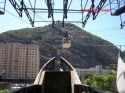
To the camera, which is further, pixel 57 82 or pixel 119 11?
pixel 119 11

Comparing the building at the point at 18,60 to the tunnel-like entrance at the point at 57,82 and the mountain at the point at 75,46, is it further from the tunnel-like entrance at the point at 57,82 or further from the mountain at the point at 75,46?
the tunnel-like entrance at the point at 57,82

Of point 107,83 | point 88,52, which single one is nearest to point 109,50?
point 88,52

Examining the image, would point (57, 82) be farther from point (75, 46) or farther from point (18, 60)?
point (75, 46)

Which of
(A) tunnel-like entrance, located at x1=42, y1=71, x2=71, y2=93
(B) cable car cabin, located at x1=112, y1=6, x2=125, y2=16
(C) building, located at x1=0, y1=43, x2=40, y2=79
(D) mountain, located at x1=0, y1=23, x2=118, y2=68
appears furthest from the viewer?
(D) mountain, located at x1=0, y1=23, x2=118, y2=68

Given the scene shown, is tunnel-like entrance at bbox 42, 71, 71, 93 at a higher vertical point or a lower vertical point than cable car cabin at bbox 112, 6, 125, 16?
lower

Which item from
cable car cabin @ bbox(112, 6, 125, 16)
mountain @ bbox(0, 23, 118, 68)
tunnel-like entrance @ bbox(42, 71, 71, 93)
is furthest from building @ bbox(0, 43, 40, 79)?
tunnel-like entrance @ bbox(42, 71, 71, 93)

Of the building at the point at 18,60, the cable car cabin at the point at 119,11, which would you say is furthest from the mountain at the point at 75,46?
the cable car cabin at the point at 119,11

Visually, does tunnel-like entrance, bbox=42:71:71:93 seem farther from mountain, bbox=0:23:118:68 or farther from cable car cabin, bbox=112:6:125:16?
mountain, bbox=0:23:118:68

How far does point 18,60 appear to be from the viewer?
423ft

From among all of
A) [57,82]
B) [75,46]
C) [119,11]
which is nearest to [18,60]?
[75,46]

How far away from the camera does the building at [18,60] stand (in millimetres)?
122181

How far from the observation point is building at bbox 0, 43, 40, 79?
12218 centimetres

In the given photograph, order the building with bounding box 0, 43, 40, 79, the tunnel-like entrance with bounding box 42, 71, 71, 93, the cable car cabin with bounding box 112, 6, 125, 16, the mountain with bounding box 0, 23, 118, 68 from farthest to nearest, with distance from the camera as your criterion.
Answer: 1. the mountain with bounding box 0, 23, 118, 68
2. the building with bounding box 0, 43, 40, 79
3. the cable car cabin with bounding box 112, 6, 125, 16
4. the tunnel-like entrance with bounding box 42, 71, 71, 93

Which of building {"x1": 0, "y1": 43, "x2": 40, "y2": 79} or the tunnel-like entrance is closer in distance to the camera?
the tunnel-like entrance
